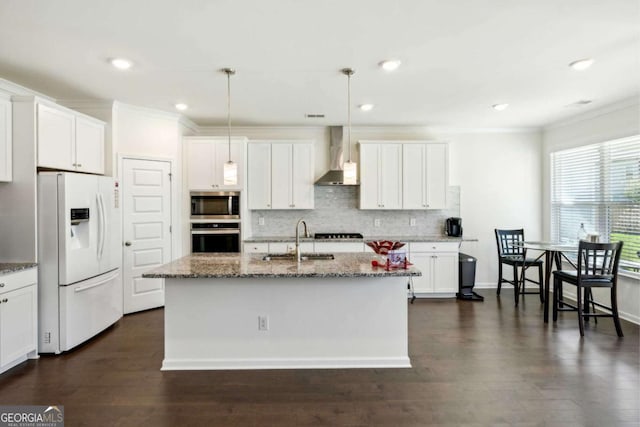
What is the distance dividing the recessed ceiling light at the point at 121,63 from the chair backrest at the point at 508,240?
16.9ft

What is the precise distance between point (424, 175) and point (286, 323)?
11.1 ft

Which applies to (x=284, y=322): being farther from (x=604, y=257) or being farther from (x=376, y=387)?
(x=604, y=257)

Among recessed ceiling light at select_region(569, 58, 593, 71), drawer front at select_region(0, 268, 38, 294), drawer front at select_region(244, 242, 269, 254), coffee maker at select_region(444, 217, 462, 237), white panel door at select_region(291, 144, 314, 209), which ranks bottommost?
drawer front at select_region(0, 268, 38, 294)

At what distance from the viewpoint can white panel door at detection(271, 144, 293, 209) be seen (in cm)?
520

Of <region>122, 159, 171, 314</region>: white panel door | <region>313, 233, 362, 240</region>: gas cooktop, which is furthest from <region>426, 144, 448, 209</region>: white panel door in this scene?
<region>122, 159, 171, 314</region>: white panel door

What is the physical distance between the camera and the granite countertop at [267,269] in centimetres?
259

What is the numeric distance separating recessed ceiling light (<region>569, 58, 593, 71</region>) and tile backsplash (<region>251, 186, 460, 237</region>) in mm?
2622

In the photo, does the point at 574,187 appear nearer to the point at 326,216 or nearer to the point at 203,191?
the point at 326,216

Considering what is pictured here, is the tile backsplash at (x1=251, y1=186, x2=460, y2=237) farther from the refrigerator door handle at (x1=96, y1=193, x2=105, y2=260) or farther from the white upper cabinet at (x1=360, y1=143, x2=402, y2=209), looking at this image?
the refrigerator door handle at (x1=96, y1=193, x2=105, y2=260)

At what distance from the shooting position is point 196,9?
2221 mm

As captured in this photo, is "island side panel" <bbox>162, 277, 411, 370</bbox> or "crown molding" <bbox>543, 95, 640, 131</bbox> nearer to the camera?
"island side panel" <bbox>162, 277, 411, 370</bbox>

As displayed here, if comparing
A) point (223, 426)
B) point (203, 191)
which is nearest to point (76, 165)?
point (203, 191)

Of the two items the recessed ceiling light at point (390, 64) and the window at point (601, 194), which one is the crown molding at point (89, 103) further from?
the window at point (601, 194)

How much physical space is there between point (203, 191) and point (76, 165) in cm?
159
